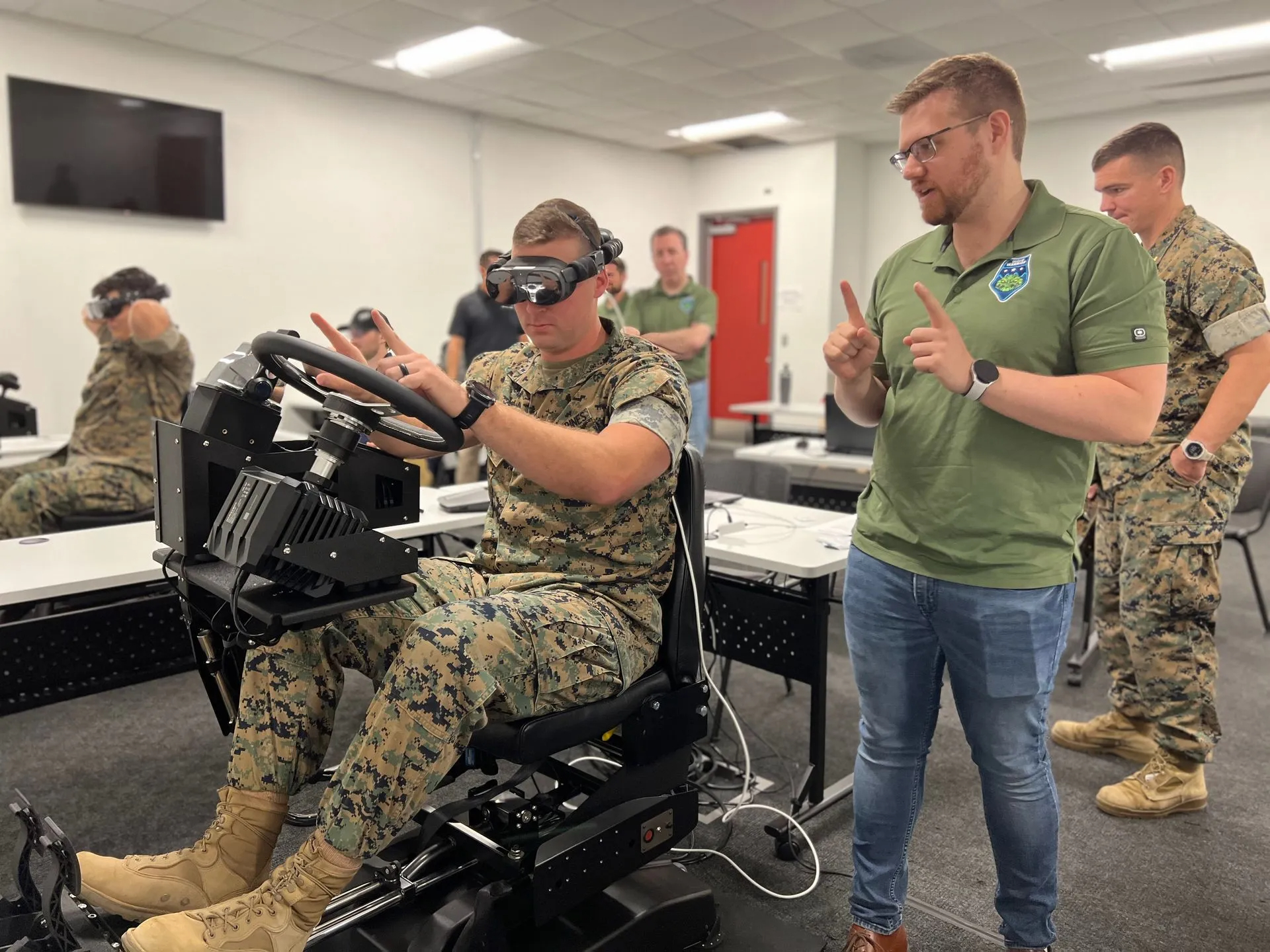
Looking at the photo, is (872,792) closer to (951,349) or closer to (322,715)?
(951,349)

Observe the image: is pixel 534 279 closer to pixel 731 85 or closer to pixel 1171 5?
pixel 1171 5

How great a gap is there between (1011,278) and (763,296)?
783 cm

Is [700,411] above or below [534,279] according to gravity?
below

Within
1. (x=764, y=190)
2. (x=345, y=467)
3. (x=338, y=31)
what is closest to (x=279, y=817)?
(x=345, y=467)

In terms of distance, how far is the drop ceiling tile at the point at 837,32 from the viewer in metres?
4.95

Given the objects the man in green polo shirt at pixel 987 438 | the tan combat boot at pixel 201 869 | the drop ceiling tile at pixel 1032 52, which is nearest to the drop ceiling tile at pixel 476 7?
the drop ceiling tile at pixel 1032 52

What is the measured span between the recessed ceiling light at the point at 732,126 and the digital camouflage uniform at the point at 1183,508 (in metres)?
5.54

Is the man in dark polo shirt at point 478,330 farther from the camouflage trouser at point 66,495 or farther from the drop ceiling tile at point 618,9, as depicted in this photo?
the camouflage trouser at point 66,495

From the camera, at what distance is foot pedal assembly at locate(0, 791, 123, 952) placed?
123 centimetres

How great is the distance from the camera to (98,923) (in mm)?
1306

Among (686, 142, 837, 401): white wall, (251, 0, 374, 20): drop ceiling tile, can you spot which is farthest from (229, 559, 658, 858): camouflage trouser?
(686, 142, 837, 401): white wall

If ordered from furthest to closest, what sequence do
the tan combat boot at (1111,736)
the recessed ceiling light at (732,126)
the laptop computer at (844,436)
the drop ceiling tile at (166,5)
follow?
the recessed ceiling light at (732,126)
the drop ceiling tile at (166,5)
the laptop computer at (844,436)
the tan combat boot at (1111,736)

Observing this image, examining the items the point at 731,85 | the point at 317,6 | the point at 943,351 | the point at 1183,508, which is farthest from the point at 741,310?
the point at 943,351

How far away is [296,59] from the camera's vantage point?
18.5ft
